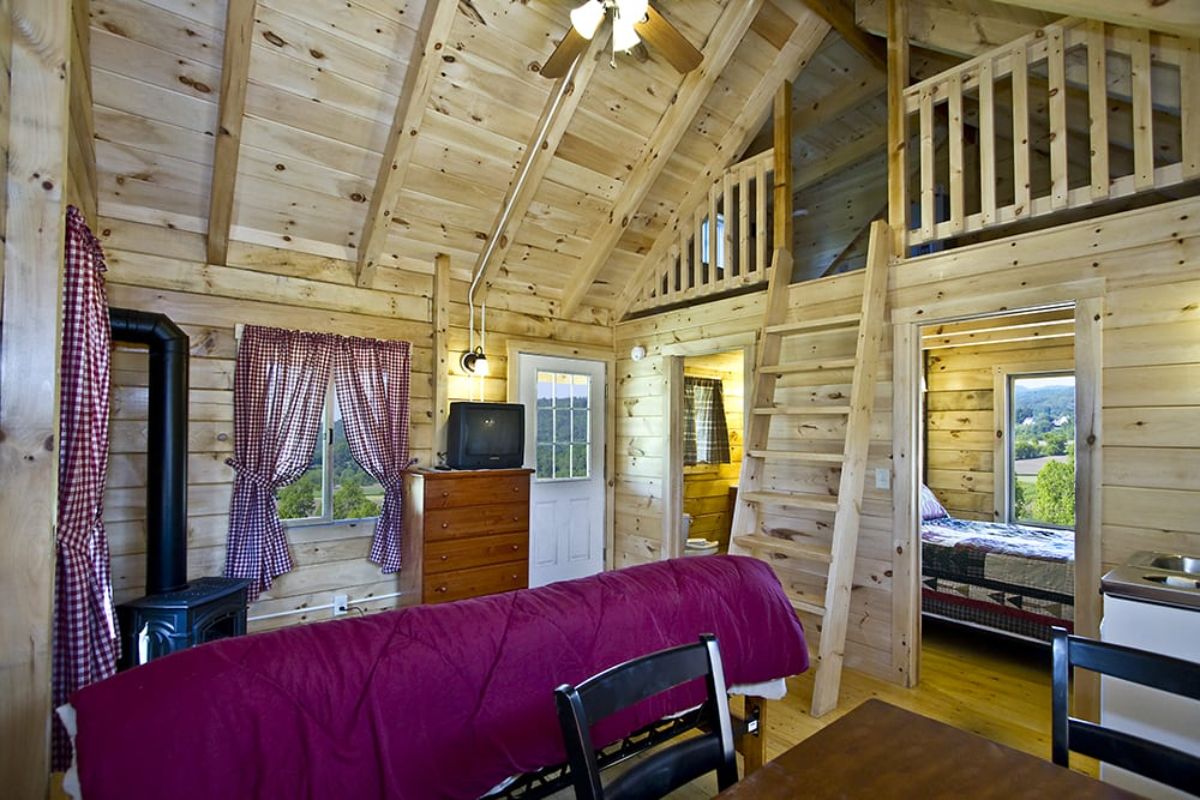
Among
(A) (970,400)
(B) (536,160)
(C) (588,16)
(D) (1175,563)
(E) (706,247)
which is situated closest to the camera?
(D) (1175,563)

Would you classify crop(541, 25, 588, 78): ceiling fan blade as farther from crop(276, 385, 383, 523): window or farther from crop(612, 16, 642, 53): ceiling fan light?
crop(276, 385, 383, 523): window

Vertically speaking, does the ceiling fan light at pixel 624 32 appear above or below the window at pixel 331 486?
above

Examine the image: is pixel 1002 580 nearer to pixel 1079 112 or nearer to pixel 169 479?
pixel 1079 112

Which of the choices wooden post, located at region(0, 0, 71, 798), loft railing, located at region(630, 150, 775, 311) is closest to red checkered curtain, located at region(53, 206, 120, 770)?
wooden post, located at region(0, 0, 71, 798)

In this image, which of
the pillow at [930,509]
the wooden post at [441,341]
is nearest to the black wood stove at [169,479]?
the wooden post at [441,341]

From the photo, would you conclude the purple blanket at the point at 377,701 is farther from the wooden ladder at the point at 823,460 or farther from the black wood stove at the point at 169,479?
the black wood stove at the point at 169,479

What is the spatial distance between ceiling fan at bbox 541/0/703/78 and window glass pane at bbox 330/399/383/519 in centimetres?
245

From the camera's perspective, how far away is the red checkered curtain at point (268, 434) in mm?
3258

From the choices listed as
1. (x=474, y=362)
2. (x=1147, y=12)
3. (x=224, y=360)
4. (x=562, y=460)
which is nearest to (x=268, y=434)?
(x=224, y=360)

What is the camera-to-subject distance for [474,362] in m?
4.14

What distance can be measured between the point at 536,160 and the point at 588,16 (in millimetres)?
1273

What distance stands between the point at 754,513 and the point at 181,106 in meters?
3.65

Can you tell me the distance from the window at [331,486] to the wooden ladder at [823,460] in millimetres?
2388

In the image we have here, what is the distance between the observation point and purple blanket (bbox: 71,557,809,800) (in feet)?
3.61
